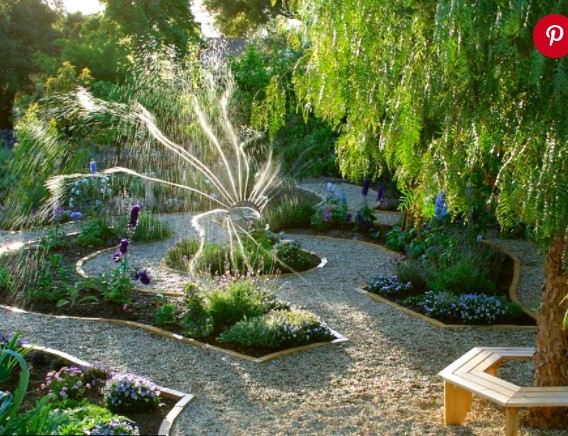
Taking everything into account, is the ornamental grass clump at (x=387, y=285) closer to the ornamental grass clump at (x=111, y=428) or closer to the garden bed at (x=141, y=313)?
the garden bed at (x=141, y=313)

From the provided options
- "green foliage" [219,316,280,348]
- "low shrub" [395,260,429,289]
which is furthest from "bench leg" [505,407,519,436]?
"low shrub" [395,260,429,289]

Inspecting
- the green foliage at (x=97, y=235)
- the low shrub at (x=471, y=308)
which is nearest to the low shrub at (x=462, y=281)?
the low shrub at (x=471, y=308)

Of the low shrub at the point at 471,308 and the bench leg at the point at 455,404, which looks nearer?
the bench leg at the point at 455,404

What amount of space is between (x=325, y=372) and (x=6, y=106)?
22854 mm

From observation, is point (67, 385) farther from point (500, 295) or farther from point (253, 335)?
point (500, 295)

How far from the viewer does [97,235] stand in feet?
34.7

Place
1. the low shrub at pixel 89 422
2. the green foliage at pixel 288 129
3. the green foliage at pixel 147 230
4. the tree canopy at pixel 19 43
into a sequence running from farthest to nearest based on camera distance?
the tree canopy at pixel 19 43, the green foliage at pixel 288 129, the green foliage at pixel 147 230, the low shrub at pixel 89 422

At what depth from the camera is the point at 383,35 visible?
11.6ft

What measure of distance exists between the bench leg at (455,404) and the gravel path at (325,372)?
7cm

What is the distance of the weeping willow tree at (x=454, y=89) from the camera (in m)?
3.10

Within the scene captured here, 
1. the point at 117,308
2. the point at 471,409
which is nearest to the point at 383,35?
the point at 471,409

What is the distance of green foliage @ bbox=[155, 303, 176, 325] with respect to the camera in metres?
6.68

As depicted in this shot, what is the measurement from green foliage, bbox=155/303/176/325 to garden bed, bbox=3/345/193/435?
45.4 inches

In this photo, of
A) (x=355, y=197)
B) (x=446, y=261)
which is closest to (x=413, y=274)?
(x=446, y=261)
